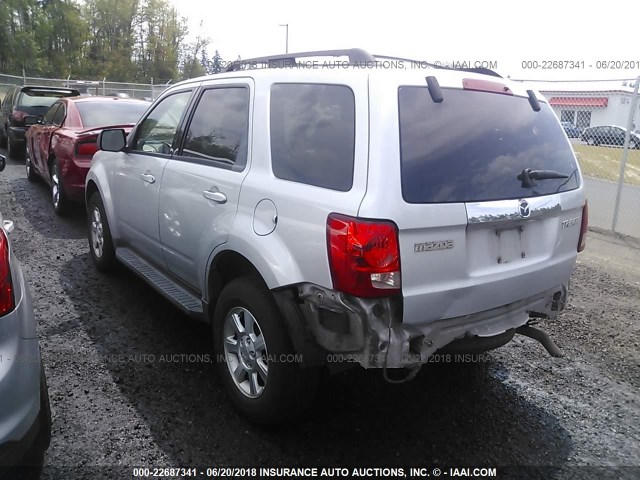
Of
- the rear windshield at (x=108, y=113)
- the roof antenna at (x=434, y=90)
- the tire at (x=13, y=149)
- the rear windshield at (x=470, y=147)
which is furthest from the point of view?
the tire at (x=13, y=149)

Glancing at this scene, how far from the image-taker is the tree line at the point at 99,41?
54.0 metres

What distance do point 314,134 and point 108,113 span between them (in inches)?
232

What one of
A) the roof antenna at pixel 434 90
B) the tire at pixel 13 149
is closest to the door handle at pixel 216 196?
the roof antenna at pixel 434 90

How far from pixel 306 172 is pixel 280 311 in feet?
2.35

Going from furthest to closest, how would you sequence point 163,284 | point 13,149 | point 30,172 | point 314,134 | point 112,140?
point 13,149
point 30,172
point 112,140
point 163,284
point 314,134

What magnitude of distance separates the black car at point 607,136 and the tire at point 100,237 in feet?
22.8

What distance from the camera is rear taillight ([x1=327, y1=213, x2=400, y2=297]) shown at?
233 centimetres

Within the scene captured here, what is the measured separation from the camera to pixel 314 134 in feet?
8.91

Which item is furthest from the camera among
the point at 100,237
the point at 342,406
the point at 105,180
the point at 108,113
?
the point at 108,113

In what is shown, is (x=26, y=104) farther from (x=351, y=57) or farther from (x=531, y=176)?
(x=531, y=176)

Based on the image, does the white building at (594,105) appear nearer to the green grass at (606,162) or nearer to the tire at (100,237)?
the green grass at (606,162)

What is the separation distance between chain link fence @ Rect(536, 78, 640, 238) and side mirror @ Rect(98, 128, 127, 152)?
598 centimetres

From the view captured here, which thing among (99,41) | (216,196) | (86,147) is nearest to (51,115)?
(86,147)

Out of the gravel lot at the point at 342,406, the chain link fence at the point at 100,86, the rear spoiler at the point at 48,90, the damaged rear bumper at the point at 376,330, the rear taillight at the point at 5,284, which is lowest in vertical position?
the gravel lot at the point at 342,406
